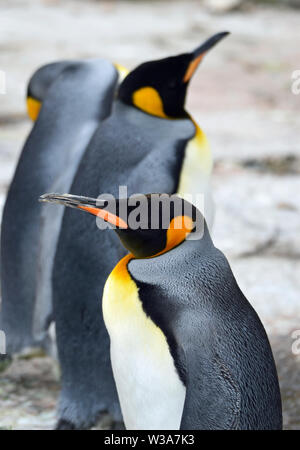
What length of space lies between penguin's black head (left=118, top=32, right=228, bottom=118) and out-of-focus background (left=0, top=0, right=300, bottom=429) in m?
0.84

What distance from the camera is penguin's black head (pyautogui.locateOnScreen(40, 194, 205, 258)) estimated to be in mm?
1602

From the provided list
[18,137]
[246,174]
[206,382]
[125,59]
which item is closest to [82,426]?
[206,382]

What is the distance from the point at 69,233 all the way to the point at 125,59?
4.25m

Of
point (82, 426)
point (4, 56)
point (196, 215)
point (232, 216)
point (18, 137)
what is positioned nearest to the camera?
point (196, 215)

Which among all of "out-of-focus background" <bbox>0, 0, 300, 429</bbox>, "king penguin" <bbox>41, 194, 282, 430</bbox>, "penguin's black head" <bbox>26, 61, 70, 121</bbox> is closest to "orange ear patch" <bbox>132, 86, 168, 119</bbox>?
"penguin's black head" <bbox>26, 61, 70, 121</bbox>

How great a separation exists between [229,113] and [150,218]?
3.99m

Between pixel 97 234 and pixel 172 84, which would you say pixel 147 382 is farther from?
pixel 172 84

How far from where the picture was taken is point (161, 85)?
234cm

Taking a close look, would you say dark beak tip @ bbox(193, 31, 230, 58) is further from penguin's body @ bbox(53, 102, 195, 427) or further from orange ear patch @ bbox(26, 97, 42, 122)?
orange ear patch @ bbox(26, 97, 42, 122)

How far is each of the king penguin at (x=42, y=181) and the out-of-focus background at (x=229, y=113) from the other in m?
0.19

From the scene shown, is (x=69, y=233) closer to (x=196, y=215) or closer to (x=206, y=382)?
(x=196, y=215)

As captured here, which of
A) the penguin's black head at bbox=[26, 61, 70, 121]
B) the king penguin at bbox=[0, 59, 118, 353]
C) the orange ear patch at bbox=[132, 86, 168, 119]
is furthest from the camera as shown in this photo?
the penguin's black head at bbox=[26, 61, 70, 121]

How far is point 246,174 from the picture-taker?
427 cm

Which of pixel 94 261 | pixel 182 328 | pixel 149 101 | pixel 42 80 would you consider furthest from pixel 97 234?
pixel 42 80
